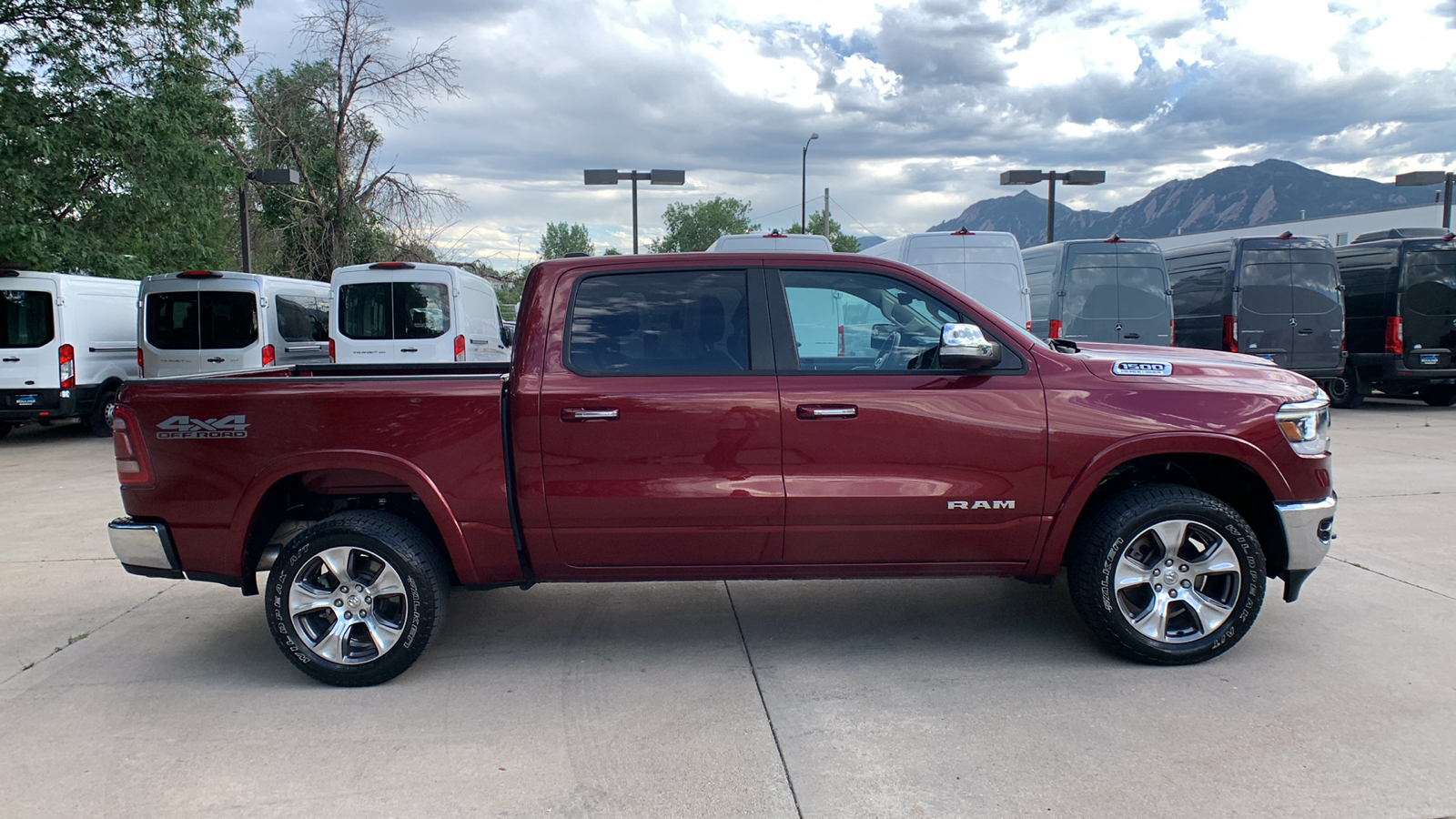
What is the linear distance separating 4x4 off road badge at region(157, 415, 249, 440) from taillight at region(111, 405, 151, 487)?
4.8 inches

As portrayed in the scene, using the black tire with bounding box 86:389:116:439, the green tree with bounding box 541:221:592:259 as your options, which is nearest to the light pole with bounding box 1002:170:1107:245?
the black tire with bounding box 86:389:116:439

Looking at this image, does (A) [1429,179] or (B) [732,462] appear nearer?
(B) [732,462]

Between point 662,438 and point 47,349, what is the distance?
12115 millimetres

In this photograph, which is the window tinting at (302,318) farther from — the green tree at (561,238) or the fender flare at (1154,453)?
the green tree at (561,238)

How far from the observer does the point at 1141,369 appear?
161 inches

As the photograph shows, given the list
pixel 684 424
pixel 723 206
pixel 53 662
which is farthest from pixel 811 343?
pixel 723 206

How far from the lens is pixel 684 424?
3939 millimetres

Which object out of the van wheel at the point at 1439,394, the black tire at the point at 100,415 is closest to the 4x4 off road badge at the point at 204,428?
the black tire at the point at 100,415

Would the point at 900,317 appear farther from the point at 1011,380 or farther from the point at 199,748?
the point at 199,748

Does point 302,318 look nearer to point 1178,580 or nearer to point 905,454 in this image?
point 905,454

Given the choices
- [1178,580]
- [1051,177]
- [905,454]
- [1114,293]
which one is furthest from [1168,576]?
[1051,177]

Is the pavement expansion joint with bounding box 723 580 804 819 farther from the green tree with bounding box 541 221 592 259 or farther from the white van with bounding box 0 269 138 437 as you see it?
the green tree with bounding box 541 221 592 259

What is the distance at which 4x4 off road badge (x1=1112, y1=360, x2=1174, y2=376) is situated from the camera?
4066 mm

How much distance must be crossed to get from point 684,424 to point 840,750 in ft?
4.65
